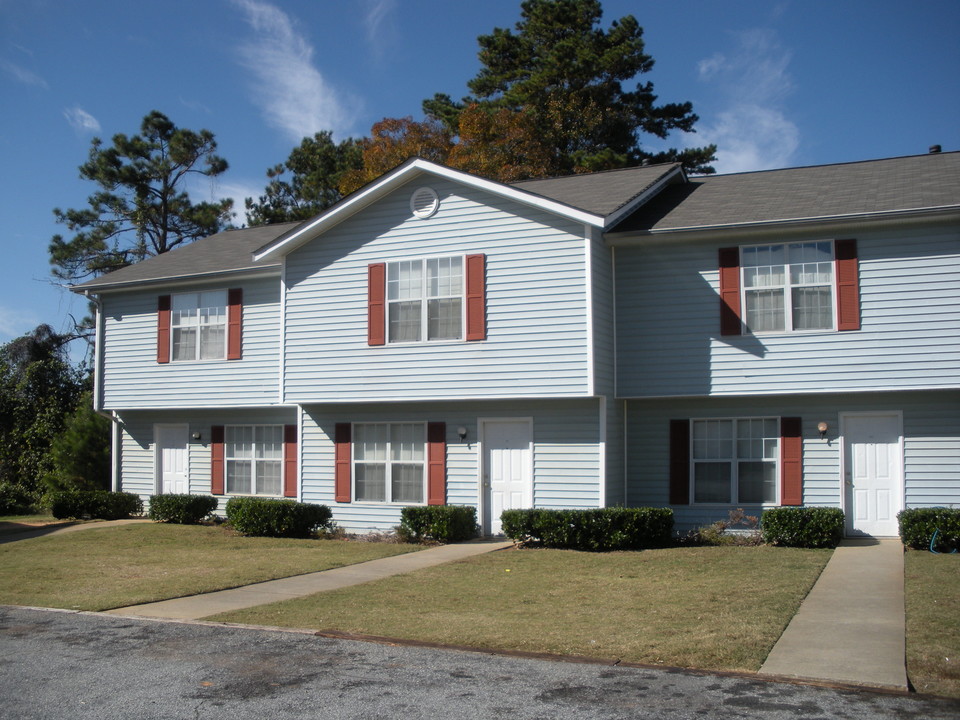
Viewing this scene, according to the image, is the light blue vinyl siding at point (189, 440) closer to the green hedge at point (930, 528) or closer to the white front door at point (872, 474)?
the white front door at point (872, 474)

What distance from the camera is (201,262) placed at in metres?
22.4

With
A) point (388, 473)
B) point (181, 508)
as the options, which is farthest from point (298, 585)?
point (181, 508)

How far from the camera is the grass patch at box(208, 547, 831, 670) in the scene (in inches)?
345

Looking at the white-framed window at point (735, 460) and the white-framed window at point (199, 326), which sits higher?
the white-framed window at point (199, 326)

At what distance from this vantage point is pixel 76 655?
28.3 ft

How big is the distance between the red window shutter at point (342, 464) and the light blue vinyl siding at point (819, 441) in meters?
5.62

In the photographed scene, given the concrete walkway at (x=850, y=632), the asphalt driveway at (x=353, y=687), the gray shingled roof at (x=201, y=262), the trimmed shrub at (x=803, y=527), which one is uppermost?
the gray shingled roof at (x=201, y=262)

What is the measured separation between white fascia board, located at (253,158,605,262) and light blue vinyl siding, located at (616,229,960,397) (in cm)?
206

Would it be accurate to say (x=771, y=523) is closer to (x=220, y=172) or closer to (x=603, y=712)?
(x=603, y=712)

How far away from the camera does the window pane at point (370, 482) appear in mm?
18750

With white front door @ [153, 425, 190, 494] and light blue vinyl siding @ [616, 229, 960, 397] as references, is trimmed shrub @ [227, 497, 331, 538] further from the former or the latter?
light blue vinyl siding @ [616, 229, 960, 397]

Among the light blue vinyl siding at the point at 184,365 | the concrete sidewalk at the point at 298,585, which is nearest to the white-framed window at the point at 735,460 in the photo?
the concrete sidewalk at the point at 298,585

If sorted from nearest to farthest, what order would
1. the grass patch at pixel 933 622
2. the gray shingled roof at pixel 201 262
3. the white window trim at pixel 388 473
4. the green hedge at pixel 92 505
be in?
the grass patch at pixel 933 622
the white window trim at pixel 388 473
the gray shingled roof at pixel 201 262
the green hedge at pixel 92 505

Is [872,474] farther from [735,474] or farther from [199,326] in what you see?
[199,326]
